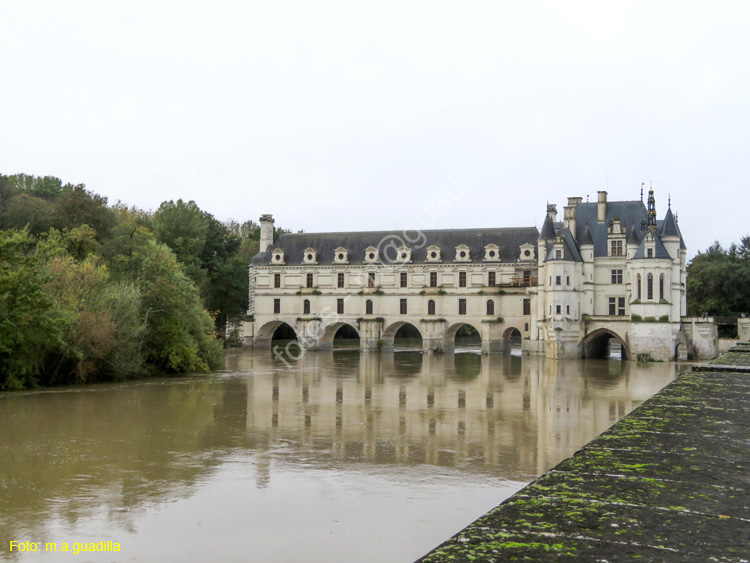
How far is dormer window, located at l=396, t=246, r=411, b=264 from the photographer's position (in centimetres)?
5194

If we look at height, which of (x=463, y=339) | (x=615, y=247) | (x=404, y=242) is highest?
(x=404, y=242)

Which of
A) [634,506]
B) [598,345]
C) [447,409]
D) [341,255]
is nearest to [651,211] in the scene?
[598,345]

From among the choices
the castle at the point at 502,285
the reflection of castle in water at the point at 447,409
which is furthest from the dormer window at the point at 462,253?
the reflection of castle in water at the point at 447,409

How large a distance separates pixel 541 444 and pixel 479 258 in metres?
36.5

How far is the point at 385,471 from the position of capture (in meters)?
12.0

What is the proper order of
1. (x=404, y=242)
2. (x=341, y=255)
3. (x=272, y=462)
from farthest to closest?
(x=341, y=255)
(x=404, y=242)
(x=272, y=462)

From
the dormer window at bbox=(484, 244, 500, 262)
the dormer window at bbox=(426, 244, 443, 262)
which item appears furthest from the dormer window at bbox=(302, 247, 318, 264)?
the dormer window at bbox=(484, 244, 500, 262)

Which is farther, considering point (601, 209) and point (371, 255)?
point (371, 255)

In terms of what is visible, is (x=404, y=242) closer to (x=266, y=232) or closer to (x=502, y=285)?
(x=502, y=285)

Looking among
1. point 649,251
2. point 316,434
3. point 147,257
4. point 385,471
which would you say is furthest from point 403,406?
point 649,251

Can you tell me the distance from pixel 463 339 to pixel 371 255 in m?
21.3

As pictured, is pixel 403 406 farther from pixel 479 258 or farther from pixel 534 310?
pixel 479 258

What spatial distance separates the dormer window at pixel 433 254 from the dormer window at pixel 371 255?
3.85 metres

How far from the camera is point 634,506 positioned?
312cm
